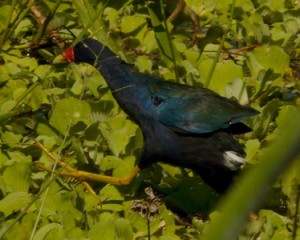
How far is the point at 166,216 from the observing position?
2627mm

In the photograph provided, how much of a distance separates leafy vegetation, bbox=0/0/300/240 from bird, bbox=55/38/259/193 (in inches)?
3.8

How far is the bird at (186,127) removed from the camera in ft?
9.28

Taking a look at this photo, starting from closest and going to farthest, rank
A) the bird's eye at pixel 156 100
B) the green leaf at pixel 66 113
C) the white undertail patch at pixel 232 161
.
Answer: the white undertail patch at pixel 232 161, the bird's eye at pixel 156 100, the green leaf at pixel 66 113

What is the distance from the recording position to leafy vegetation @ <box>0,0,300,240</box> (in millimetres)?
2464

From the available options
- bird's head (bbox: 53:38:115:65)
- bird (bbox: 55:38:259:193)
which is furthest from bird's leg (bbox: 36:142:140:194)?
bird's head (bbox: 53:38:115:65)

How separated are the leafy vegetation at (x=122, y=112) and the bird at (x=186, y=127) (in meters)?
0.10

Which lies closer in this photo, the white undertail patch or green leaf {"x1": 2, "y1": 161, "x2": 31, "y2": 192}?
green leaf {"x1": 2, "y1": 161, "x2": 31, "y2": 192}

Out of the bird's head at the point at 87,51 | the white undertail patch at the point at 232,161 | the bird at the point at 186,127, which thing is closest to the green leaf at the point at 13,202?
the bird at the point at 186,127

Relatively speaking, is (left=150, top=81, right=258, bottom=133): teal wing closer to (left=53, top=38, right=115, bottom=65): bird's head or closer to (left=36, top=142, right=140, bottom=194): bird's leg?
(left=36, top=142, right=140, bottom=194): bird's leg

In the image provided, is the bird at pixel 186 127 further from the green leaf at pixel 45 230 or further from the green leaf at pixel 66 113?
the green leaf at pixel 45 230

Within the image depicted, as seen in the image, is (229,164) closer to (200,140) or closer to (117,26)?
(200,140)

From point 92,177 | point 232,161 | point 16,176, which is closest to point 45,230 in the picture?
point 16,176

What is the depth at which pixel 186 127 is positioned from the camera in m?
2.92

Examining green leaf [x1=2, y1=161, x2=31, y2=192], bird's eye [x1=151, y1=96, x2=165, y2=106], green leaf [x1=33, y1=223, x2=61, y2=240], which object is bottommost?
green leaf [x1=2, y1=161, x2=31, y2=192]
